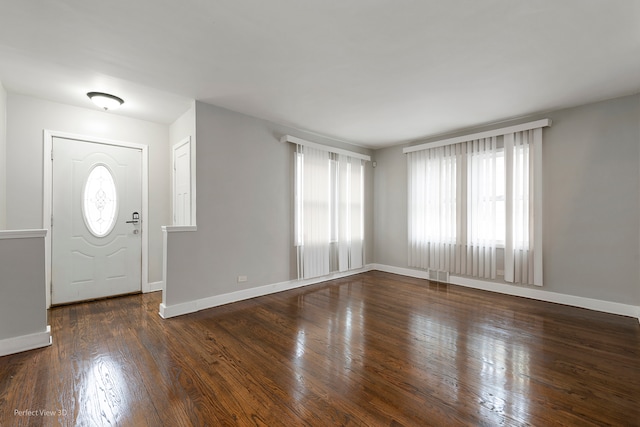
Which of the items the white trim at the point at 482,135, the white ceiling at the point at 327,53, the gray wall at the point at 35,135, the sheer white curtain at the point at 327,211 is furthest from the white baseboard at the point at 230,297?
the white trim at the point at 482,135

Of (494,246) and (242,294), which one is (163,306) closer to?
(242,294)

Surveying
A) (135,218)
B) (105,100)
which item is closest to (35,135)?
(105,100)

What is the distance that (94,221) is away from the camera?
3.99 meters

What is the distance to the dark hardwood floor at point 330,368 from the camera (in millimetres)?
1732

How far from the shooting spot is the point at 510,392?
195 centimetres

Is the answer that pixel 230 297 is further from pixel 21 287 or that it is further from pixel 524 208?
pixel 524 208

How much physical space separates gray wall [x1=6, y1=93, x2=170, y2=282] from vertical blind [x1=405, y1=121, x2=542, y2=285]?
4.73 meters

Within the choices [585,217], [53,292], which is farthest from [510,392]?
[53,292]

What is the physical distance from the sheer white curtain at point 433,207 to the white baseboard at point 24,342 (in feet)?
17.2

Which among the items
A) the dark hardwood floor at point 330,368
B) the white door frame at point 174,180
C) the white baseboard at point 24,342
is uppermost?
the white door frame at point 174,180

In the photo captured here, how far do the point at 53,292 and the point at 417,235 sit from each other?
573 cm

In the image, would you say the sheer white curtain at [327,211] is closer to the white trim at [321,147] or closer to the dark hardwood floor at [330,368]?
the white trim at [321,147]

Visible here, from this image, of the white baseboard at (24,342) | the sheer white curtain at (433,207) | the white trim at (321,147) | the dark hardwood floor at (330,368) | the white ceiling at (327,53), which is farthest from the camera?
the sheer white curtain at (433,207)

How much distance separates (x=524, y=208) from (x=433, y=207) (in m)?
1.40
